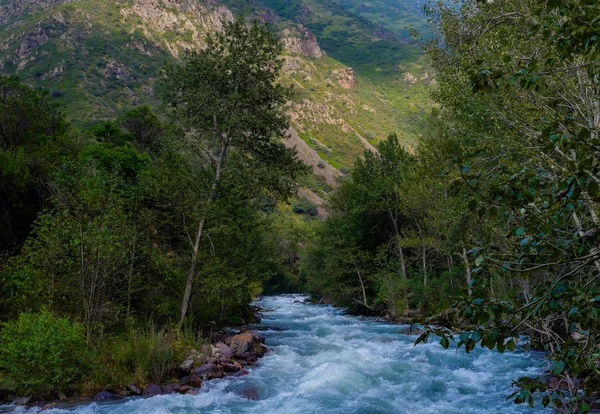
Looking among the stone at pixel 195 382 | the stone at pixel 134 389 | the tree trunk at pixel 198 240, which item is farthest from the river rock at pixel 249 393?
the tree trunk at pixel 198 240

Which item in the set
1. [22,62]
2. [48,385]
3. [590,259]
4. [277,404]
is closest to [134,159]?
[48,385]

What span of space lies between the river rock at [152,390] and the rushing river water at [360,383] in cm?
47

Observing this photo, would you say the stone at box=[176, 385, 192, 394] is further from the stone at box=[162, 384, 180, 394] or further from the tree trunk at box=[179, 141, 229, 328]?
the tree trunk at box=[179, 141, 229, 328]

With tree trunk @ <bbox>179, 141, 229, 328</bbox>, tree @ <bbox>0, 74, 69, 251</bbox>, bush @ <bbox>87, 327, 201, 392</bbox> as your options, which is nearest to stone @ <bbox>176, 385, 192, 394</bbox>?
bush @ <bbox>87, 327, 201, 392</bbox>

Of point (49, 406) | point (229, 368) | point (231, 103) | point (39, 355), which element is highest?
point (231, 103)

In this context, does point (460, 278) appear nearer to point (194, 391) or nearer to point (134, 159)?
point (194, 391)

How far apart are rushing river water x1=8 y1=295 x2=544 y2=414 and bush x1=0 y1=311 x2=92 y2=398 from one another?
121 cm

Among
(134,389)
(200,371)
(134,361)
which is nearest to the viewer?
(134,389)

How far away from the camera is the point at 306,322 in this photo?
101 ft

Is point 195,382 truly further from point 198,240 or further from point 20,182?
point 20,182

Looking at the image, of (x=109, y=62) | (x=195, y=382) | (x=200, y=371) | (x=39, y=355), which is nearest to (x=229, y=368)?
(x=200, y=371)

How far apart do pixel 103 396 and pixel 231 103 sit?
1195cm

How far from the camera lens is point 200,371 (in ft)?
46.1

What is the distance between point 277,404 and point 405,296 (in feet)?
68.0
